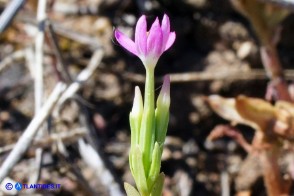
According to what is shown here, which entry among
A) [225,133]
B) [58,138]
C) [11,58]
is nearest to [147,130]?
[58,138]

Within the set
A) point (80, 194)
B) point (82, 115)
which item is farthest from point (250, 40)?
point (80, 194)

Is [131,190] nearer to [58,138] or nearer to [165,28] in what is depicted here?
[165,28]

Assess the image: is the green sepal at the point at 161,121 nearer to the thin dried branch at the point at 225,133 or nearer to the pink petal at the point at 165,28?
the pink petal at the point at 165,28

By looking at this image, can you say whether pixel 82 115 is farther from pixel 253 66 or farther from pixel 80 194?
pixel 253 66

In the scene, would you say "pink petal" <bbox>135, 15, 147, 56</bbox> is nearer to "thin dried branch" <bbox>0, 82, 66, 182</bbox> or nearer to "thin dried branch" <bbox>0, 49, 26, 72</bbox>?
"thin dried branch" <bbox>0, 82, 66, 182</bbox>

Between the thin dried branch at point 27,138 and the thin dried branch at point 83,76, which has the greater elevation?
the thin dried branch at point 83,76

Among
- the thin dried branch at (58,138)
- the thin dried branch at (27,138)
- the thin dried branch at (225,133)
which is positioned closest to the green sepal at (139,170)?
the thin dried branch at (27,138)
